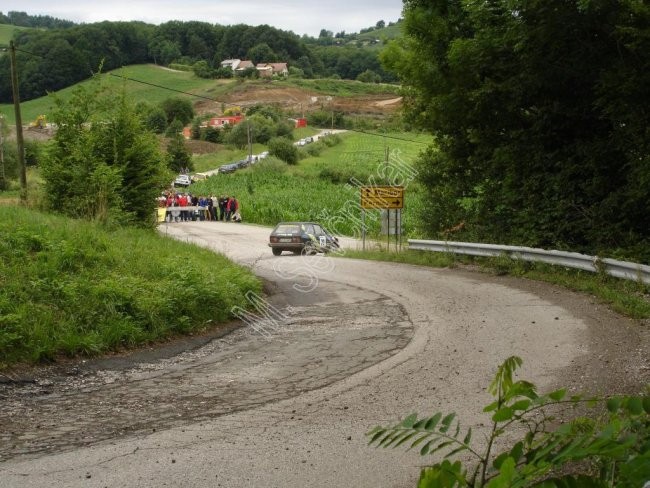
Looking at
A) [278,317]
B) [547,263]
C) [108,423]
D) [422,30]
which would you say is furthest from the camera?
[422,30]

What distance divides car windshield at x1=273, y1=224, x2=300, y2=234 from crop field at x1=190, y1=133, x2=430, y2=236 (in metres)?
4.39

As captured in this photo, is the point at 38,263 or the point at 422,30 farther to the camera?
the point at 422,30

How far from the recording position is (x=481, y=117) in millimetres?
20688

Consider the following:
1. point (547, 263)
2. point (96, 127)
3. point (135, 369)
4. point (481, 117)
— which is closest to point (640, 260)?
point (547, 263)

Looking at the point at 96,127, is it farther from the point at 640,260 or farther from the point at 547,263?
the point at 640,260

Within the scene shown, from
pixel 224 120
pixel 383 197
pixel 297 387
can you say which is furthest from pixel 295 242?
pixel 224 120

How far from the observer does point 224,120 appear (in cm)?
13450

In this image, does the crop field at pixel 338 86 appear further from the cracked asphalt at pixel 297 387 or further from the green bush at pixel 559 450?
the green bush at pixel 559 450

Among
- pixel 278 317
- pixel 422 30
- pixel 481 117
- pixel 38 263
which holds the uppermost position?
pixel 422 30

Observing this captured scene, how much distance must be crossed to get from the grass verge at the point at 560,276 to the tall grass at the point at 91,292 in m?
6.39

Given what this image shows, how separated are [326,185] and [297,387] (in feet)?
212

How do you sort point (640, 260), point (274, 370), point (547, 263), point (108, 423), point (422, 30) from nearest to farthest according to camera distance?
point (108, 423)
point (274, 370)
point (640, 260)
point (547, 263)
point (422, 30)

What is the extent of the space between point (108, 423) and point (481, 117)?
1565 centimetres

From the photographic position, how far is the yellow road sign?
81.8ft
